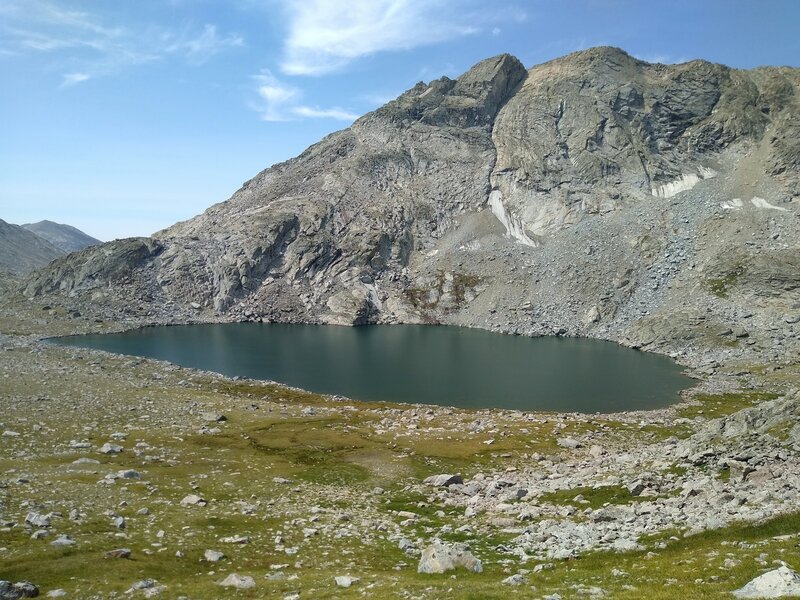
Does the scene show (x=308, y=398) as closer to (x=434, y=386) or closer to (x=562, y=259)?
(x=434, y=386)

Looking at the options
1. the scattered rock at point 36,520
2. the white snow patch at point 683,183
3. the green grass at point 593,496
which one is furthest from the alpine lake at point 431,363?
the white snow patch at point 683,183

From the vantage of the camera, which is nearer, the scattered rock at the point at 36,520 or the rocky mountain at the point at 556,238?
the scattered rock at the point at 36,520

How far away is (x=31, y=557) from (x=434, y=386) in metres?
70.4

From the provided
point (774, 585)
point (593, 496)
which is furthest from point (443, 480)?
point (774, 585)

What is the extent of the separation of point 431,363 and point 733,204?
106574mm

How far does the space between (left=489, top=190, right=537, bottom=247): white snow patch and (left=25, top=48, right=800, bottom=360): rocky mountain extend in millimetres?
716

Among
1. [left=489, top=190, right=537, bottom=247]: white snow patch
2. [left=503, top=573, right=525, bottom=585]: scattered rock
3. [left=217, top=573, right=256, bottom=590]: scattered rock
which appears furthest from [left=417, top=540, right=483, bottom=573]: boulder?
[left=489, top=190, right=537, bottom=247]: white snow patch

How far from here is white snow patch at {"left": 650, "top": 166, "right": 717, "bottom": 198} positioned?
533 ft

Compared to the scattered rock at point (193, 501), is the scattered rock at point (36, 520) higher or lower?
higher

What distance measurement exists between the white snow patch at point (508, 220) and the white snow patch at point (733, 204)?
5397 cm

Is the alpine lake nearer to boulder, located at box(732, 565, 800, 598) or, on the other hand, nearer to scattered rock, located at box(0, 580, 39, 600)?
boulder, located at box(732, 565, 800, 598)

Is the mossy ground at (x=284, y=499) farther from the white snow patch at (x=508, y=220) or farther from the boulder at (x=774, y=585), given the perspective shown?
the white snow patch at (x=508, y=220)

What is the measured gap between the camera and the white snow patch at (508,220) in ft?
569

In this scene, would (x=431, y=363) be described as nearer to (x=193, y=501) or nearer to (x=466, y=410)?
(x=466, y=410)
